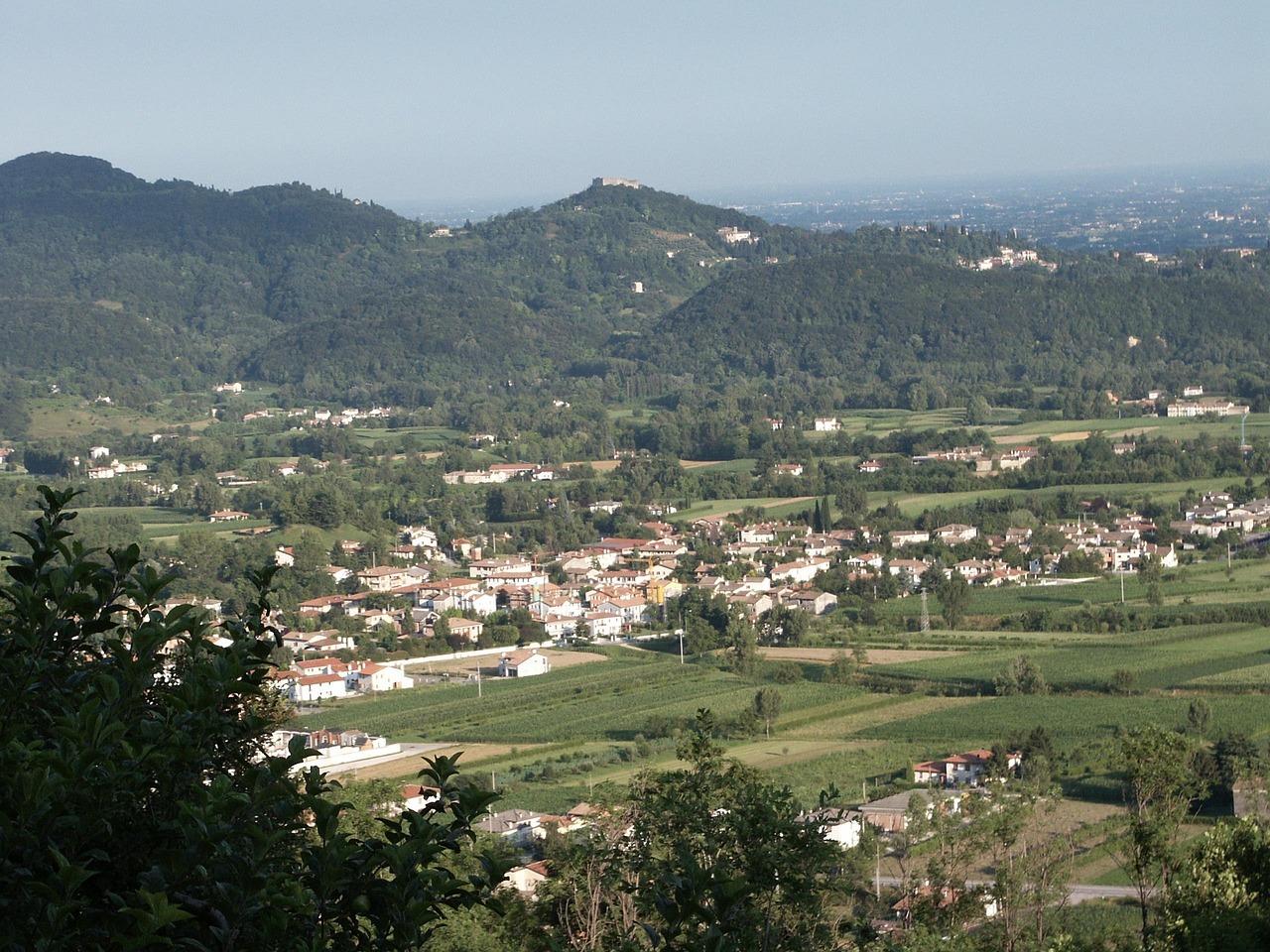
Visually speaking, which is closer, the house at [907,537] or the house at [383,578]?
the house at [383,578]

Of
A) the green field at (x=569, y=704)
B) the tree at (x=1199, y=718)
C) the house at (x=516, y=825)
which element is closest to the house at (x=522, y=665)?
the green field at (x=569, y=704)

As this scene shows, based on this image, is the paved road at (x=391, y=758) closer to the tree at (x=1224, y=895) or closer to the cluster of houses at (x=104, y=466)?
the tree at (x=1224, y=895)

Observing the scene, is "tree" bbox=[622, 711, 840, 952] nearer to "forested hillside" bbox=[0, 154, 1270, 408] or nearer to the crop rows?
the crop rows

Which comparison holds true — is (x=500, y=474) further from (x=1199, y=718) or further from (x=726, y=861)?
(x=726, y=861)

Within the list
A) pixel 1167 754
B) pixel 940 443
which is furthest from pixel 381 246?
pixel 1167 754

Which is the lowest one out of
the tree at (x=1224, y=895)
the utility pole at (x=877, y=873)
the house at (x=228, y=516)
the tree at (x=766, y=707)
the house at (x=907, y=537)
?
the house at (x=907, y=537)

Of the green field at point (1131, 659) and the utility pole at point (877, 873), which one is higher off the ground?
the utility pole at point (877, 873)

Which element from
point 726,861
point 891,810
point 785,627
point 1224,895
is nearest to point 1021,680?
point 785,627
